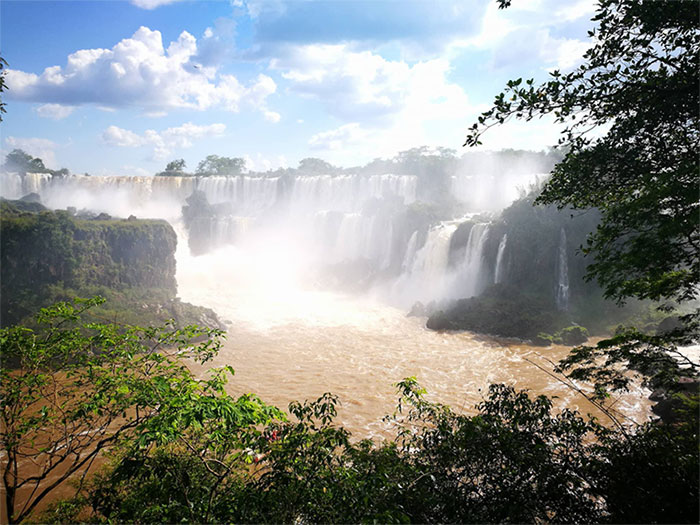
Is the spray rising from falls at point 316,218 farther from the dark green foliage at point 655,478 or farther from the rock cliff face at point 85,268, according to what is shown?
the dark green foliage at point 655,478

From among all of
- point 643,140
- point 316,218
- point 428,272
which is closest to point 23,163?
point 316,218

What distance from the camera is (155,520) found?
450cm

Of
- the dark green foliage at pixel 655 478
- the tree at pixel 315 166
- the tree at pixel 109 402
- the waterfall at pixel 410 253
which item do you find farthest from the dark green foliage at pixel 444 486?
the tree at pixel 315 166

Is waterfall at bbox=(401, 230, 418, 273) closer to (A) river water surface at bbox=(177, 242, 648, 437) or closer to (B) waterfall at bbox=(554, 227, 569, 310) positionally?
(A) river water surface at bbox=(177, 242, 648, 437)

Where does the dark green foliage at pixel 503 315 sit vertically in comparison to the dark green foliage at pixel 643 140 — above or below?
below

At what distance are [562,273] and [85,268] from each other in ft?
100

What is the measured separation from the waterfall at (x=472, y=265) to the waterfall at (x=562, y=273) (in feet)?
16.1

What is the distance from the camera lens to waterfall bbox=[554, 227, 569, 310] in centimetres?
2538

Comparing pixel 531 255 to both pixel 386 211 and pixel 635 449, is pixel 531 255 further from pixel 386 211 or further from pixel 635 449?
pixel 635 449

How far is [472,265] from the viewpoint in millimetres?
28828

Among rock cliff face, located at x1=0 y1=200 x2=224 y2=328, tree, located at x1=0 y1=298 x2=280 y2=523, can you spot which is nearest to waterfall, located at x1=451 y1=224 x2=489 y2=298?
rock cliff face, located at x1=0 y1=200 x2=224 y2=328

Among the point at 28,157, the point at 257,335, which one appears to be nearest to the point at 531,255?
the point at 257,335

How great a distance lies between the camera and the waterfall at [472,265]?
92.8 feet

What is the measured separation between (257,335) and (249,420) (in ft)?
63.0
